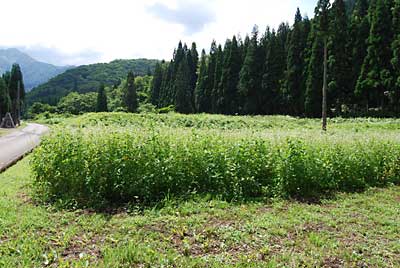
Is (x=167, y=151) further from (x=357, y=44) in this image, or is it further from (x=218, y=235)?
(x=357, y=44)

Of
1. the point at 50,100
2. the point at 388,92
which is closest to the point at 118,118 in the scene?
the point at 388,92

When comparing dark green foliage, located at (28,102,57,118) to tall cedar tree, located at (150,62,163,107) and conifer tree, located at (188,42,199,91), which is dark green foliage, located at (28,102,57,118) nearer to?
tall cedar tree, located at (150,62,163,107)

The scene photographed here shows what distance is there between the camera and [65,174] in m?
5.63

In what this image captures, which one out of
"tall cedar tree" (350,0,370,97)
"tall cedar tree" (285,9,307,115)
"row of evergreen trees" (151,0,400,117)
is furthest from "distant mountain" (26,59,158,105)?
Result: "tall cedar tree" (350,0,370,97)

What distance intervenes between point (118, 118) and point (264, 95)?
2042 centimetres

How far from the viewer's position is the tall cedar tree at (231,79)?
42.8 meters

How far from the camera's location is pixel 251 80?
40.0m

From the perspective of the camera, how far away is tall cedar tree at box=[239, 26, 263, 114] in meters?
40.2

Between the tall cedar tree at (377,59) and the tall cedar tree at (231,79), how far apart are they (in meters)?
16.6

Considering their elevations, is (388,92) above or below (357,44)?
below

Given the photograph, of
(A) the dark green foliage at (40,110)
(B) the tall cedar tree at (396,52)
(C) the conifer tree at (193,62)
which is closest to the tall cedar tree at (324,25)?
(B) the tall cedar tree at (396,52)

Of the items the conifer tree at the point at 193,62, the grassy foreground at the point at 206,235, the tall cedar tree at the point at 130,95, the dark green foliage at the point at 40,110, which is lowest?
the grassy foreground at the point at 206,235

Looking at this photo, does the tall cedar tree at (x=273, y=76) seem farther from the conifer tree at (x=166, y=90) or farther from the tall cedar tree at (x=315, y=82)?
the conifer tree at (x=166, y=90)

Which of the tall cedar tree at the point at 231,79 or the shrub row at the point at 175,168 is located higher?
the tall cedar tree at the point at 231,79
